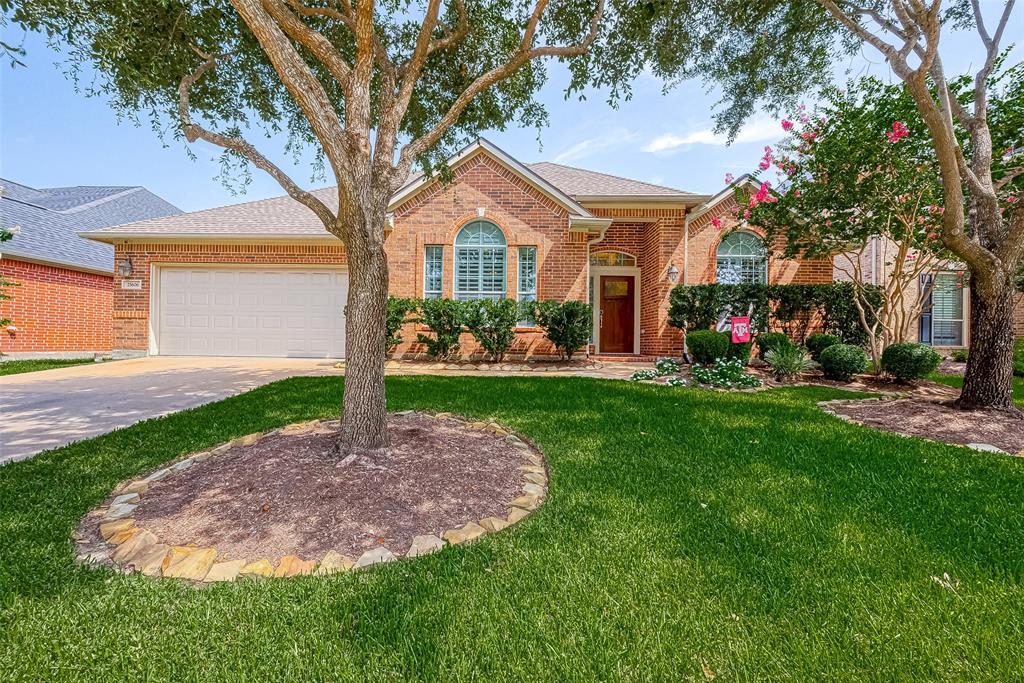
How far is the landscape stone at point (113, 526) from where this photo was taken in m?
2.49

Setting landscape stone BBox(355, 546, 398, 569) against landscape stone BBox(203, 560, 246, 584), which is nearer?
landscape stone BBox(203, 560, 246, 584)

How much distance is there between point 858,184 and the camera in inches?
263

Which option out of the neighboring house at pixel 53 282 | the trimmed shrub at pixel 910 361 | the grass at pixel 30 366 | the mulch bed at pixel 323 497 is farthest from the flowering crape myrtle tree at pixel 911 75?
the neighboring house at pixel 53 282

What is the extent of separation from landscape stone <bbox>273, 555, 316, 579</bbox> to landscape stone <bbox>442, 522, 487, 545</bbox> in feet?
2.37

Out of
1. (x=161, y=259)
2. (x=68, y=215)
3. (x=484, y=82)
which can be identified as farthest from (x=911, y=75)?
(x=68, y=215)

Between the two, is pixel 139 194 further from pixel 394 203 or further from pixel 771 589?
pixel 771 589

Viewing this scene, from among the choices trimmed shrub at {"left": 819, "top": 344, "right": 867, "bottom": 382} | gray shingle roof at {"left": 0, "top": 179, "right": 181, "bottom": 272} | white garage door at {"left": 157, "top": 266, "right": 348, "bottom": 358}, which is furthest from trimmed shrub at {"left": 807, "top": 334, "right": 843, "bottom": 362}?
gray shingle roof at {"left": 0, "top": 179, "right": 181, "bottom": 272}

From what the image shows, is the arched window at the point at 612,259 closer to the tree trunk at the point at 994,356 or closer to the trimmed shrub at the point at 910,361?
the trimmed shrub at the point at 910,361

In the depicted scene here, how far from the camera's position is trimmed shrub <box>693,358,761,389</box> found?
701cm

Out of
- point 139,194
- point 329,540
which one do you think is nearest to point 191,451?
point 329,540

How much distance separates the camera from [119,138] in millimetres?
6352

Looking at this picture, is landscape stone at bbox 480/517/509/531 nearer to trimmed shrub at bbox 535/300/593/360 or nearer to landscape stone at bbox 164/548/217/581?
landscape stone at bbox 164/548/217/581

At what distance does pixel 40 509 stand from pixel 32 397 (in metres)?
5.08

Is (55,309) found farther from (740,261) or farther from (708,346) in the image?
(740,261)
